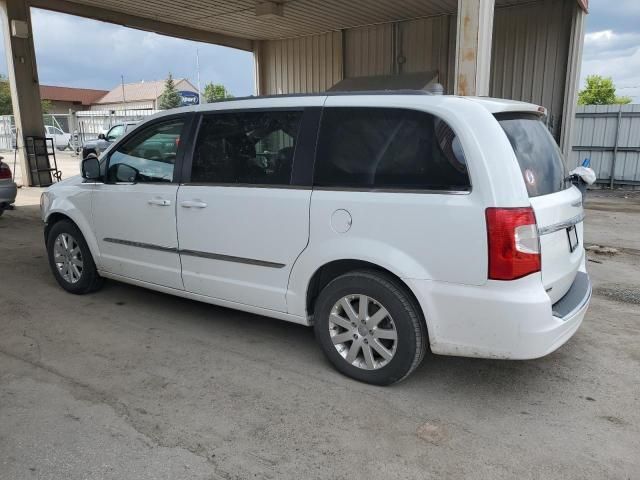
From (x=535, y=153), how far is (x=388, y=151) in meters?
0.91

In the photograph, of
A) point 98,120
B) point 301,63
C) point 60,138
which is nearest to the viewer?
point 301,63

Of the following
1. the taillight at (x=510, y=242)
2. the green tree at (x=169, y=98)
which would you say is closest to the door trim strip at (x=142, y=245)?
the taillight at (x=510, y=242)

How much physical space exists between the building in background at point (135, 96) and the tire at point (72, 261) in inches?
1915

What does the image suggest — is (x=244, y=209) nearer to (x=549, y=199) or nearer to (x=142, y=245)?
(x=142, y=245)

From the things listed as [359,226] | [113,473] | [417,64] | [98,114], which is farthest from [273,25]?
[98,114]

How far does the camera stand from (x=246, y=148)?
152 inches

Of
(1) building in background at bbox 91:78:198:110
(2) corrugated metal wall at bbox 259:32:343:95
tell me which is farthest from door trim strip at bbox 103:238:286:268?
(1) building in background at bbox 91:78:198:110

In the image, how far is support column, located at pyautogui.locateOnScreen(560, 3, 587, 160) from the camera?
446 inches

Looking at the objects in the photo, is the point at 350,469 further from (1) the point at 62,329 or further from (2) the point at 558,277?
(1) the point at 62,329

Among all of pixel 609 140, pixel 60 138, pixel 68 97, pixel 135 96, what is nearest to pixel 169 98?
pixel 135 96

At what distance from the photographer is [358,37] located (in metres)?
14.3

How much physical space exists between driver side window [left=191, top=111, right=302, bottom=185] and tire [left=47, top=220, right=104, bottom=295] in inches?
67.9

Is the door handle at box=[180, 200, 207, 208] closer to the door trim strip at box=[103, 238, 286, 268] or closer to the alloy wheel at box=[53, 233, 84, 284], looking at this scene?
the door trim strip at box=[103, 238, 286, 268]

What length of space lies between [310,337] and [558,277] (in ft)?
6.43
